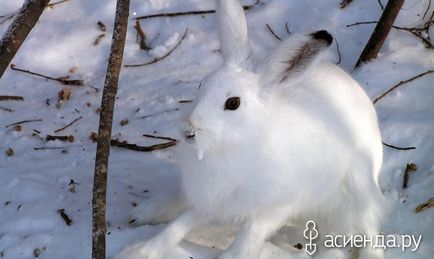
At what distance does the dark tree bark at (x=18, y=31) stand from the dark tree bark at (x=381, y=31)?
2.22m

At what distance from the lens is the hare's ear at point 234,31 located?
2818 mm

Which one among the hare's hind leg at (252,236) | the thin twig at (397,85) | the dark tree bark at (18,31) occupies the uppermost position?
the dark tree bark at (18,31)

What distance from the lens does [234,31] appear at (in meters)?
Result: 2.84

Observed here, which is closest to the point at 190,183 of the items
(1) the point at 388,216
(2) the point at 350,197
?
(2) the point at 350,197

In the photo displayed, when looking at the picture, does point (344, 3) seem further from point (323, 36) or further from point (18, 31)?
point (18, 31)

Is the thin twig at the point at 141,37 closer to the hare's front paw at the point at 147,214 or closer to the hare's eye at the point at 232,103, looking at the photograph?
the hare's front paw at the point at 147,214

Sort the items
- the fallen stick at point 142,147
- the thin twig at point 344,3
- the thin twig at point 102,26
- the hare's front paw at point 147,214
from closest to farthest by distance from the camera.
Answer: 1. the hare's front paw at point 147,214
2. the fallen stick at point 142,147
3. the thin twig at point 344,3
4. the thin twig at point 102,26

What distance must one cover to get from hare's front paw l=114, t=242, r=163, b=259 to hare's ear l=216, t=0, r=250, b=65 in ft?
2.98

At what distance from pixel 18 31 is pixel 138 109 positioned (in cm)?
171

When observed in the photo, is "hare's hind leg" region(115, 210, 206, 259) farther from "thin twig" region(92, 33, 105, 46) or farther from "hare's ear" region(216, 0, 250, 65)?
"thin twig" region(92, 33, 105, 46)

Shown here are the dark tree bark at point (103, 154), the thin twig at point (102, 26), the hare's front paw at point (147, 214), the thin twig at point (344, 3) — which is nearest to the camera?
the dark tree bark at point (103, 154)

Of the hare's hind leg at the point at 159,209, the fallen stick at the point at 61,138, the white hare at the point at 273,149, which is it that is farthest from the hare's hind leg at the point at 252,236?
the fallen stick at the point at 61,138

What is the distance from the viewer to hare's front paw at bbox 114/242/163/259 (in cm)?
→ 293

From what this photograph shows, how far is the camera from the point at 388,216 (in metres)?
3.29
